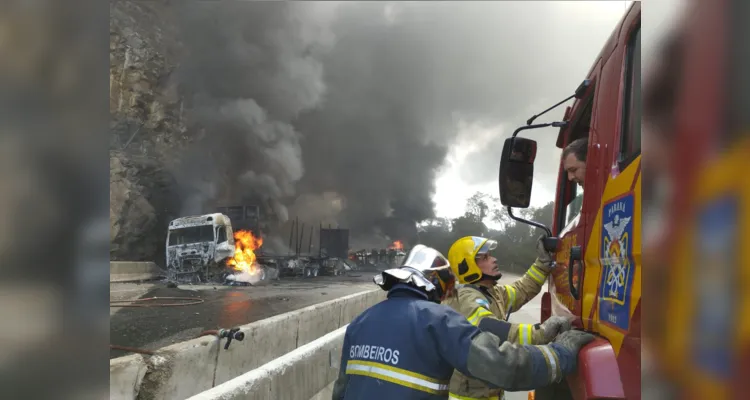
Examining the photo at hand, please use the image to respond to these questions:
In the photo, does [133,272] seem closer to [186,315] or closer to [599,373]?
[186,315]

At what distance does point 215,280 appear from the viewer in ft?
64.4

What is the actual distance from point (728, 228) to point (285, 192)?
3820 centimetres

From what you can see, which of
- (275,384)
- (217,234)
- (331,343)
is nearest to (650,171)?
(275,384)

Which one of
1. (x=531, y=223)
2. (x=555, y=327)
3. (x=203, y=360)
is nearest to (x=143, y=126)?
(x=203, y=360)

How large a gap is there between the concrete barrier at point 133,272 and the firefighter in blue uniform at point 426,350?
18.2m

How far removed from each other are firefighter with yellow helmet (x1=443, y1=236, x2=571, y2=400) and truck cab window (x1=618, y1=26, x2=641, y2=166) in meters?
1.08

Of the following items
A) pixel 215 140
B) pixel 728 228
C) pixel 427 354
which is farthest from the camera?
pixel 215 140

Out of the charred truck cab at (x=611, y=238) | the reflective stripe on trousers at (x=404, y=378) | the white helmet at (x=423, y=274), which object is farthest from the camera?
the white helmet at (x=423, y=274)

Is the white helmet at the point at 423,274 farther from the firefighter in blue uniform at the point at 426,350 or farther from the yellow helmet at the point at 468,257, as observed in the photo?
the yellow helmet at the point at 468,257

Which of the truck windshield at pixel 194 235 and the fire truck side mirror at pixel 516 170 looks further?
the truck windshield at pixel 194 235

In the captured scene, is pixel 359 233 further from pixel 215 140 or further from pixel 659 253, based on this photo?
pixel 659 253

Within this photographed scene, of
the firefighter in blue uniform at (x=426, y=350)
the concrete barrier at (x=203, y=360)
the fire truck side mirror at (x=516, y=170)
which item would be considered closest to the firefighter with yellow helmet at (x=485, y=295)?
the fire truck side mirror at (x=516, y=170)

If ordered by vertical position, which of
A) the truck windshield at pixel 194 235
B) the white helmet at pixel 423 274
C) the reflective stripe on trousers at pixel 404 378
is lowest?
the truck windshield at pixel 194 235

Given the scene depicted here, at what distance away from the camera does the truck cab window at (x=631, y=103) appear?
63.6 inches
